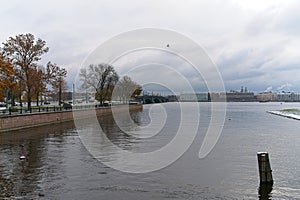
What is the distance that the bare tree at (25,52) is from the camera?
46875 mm

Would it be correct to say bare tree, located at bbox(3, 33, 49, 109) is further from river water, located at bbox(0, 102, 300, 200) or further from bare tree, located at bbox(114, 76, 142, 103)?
bare tree, located at bbox(114, 76, 142, 103)

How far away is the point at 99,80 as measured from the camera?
3078 inches

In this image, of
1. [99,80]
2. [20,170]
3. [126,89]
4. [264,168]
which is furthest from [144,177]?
[126,89]

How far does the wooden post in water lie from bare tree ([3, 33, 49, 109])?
126 feet

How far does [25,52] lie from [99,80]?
102 ft

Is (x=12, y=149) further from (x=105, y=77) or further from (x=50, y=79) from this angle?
(x=105, y=77)

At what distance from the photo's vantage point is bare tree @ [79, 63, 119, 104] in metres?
76.2

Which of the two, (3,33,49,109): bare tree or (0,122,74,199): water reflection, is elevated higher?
(3,33,49,109): bare tree

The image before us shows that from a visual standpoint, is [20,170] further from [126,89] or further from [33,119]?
[126,89]

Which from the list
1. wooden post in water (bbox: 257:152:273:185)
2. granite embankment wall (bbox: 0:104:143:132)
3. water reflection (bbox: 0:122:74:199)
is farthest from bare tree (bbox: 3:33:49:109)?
wooden post in water (bbox: 257:152:273:185)

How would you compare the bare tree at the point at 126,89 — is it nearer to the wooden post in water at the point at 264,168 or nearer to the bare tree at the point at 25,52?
the bare tree at the point at 25,52

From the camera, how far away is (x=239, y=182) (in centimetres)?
1359

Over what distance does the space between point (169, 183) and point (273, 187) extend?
11.8 feet

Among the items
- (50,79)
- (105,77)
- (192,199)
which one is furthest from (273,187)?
(105,77)
